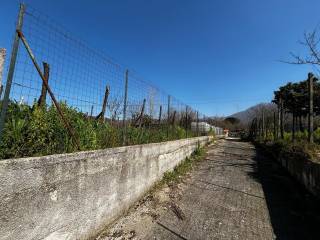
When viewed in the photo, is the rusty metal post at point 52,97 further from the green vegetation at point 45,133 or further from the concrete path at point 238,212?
the concrete path at point 238,212

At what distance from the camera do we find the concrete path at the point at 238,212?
4586 mm

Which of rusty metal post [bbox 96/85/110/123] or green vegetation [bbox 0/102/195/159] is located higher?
rusty metal post [bbox 96/85/110/123]

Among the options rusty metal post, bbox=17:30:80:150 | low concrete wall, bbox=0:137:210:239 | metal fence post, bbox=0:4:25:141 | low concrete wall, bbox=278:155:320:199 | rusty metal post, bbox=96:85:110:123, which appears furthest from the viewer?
low concrete wall, bbox=278:155:320:199

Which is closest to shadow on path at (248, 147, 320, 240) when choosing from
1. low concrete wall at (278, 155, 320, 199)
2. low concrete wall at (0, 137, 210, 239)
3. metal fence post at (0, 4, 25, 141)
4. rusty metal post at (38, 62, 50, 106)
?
low concrete wall at (278, 155, 320, 199)

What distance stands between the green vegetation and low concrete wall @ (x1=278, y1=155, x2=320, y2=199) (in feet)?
14.8

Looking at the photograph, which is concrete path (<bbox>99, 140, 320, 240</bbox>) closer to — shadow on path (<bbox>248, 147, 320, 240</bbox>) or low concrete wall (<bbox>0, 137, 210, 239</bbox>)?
shadow on path (<bbox>248, 147, 320, 240</bbox>)

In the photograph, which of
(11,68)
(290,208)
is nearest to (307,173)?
(290,208)

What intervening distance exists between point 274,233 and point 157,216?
200 cm

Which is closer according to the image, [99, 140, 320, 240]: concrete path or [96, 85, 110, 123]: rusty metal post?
[99, 140, 320, 240]: concrete path

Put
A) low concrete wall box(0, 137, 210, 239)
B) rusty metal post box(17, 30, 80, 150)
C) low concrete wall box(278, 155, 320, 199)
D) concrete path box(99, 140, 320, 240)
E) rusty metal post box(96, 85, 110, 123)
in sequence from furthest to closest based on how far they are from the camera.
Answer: low concrete wall box(278, 155, 320, 199)
rusty metal post box(96, 85, 110, 123)
concrete path box(99, 140, 320, 240)
rusty metal post box(17, 30, 80, 150)
low concrete wall box(0, 137, 210, 239)

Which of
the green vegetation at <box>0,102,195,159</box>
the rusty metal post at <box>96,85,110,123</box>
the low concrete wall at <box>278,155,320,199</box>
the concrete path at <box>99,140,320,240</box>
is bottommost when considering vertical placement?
the concrete path at <box>99,140,320,240</box>

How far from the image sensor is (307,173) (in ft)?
23.9

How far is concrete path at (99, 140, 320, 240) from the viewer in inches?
181

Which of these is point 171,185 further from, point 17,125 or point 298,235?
point 17,125
